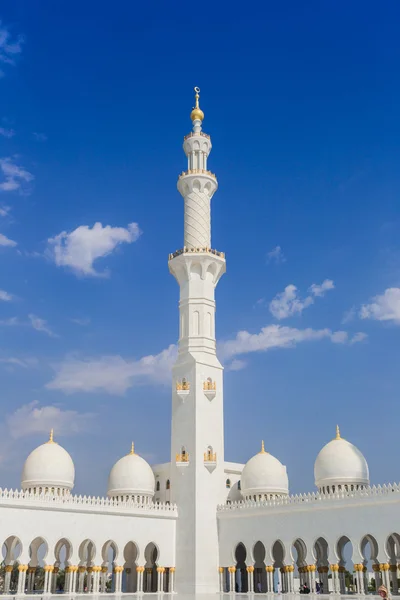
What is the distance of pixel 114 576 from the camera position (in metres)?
31.5

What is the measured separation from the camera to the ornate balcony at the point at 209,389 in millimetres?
34566

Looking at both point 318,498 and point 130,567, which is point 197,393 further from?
point 130,567

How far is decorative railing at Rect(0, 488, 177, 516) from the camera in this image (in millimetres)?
28344

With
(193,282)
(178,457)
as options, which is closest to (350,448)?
(178,457)

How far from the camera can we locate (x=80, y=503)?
3006 cm

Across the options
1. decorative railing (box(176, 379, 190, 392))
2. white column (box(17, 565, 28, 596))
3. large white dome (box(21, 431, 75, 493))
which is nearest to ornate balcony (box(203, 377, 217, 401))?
decorative railing (box(176, 379, 190, 392))

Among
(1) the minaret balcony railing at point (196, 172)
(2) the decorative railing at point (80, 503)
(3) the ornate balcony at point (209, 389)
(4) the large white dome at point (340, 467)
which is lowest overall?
(2) the decorative railing at point (80, 503)

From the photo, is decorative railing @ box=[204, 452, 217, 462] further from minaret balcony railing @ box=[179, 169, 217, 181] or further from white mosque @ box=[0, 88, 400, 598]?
minaret balcony railing @ box=[179, 169, 217, 181]

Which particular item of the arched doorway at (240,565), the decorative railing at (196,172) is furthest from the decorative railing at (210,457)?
the decorative railing at (196,172)

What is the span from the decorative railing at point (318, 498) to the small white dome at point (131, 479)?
3.94 m

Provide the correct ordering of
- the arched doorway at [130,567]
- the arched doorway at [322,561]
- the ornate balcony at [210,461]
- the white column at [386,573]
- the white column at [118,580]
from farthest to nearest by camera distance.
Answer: the arched doorway at [130,567]
the ornate balcony at [210,461]
the arched doorway at [322,561]
the white column at [118,580]
the white column at [386,573]

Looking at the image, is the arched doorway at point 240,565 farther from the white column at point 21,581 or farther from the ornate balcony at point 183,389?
the white column at point 21,581

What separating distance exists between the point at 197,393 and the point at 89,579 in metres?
10.0

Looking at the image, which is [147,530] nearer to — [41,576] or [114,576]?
[114,576]
